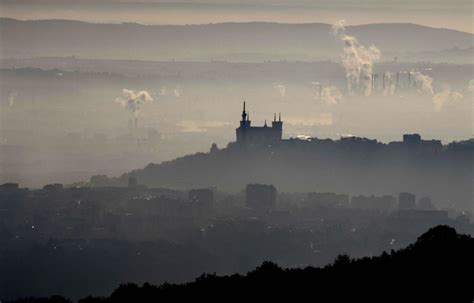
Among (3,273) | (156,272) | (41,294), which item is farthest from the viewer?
(156,272)

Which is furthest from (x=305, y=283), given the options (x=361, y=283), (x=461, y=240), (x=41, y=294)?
(x=41, y=294)

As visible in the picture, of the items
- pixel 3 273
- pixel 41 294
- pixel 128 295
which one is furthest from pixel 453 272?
pixel 3 273

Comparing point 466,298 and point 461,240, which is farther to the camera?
point 461,240

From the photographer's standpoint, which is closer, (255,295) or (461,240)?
(255,295)

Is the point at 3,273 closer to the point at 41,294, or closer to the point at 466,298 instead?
the point at 41,294

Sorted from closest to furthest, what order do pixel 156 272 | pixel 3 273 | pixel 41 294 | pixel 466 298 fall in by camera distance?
1. pixel 466 298
2. pixel 41 294
3. pixel 3 273
4. pixel 156 272

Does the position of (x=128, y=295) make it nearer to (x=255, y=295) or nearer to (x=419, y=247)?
(x=255, y=295)
